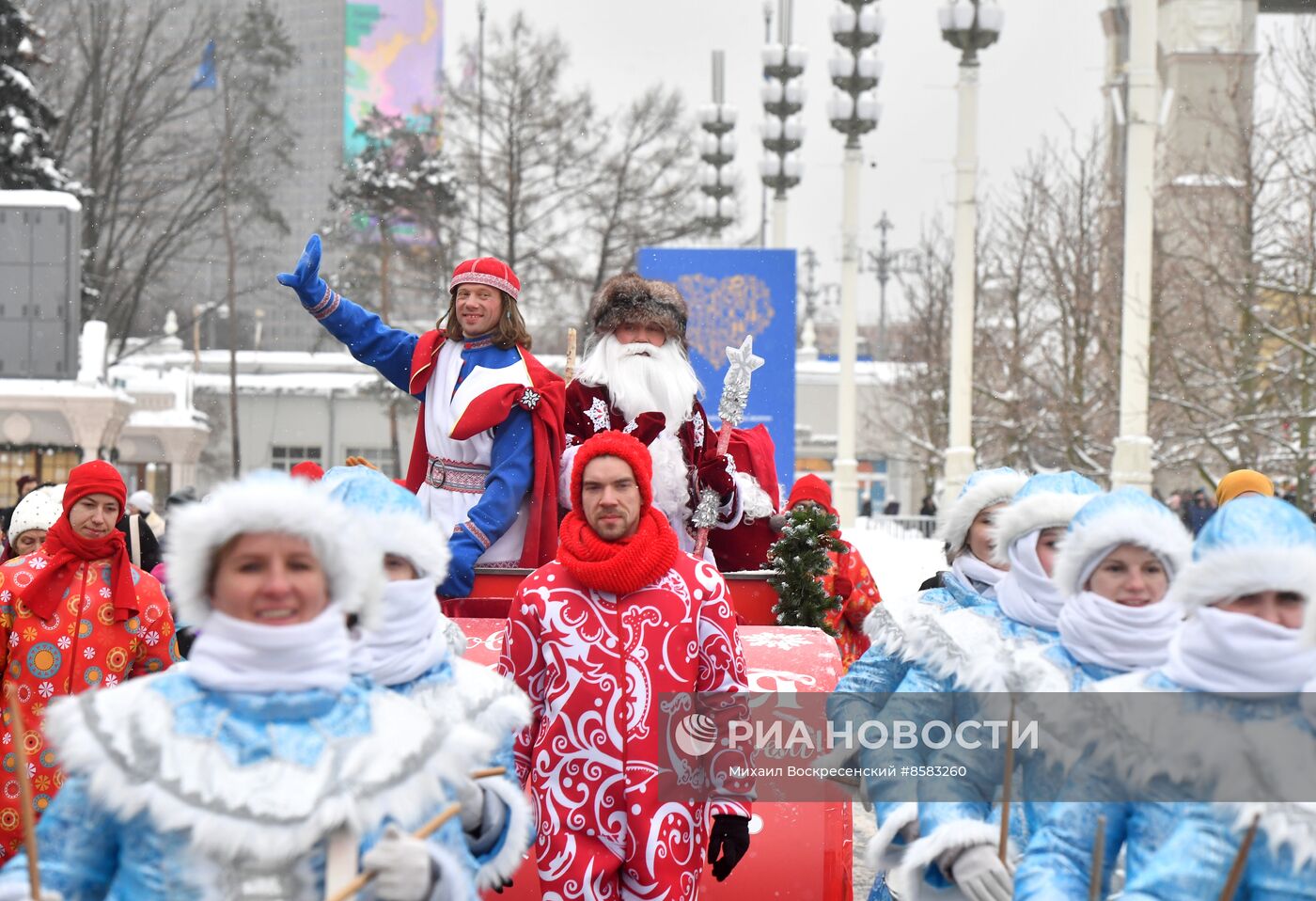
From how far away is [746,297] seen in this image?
1786cm

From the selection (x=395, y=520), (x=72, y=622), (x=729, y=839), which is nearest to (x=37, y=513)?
(x=72, y=622)

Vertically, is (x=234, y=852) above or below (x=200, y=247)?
below

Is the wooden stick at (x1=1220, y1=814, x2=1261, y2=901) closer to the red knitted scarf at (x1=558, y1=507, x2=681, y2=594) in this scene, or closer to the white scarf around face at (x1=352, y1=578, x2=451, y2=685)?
the white scarf around face at (x1=352, y1=578, x2=451, y2=685)

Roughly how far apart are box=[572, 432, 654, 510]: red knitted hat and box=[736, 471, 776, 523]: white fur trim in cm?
249

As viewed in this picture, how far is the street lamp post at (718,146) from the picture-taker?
26703mm

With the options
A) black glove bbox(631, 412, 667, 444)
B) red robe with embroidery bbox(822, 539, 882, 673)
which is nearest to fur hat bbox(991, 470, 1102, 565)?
black glove bbox(631, 412, 667, 444)

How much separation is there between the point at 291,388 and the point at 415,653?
43194mm

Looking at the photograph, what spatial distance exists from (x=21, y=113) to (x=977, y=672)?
22.9 meters

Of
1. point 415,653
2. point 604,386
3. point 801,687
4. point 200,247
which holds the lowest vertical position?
point 801,687

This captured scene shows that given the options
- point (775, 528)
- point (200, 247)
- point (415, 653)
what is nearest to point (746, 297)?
point (775, 528)

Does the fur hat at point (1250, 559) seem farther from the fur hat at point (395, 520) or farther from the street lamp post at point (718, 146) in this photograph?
the street lamp post at point (718, 146)

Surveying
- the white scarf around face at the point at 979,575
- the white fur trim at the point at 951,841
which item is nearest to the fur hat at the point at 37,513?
the white scarf around face at the point at 979,575

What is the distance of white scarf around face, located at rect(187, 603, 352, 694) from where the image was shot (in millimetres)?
2826

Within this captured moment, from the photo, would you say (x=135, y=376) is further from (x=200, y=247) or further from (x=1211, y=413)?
(x=1211, y=413)
